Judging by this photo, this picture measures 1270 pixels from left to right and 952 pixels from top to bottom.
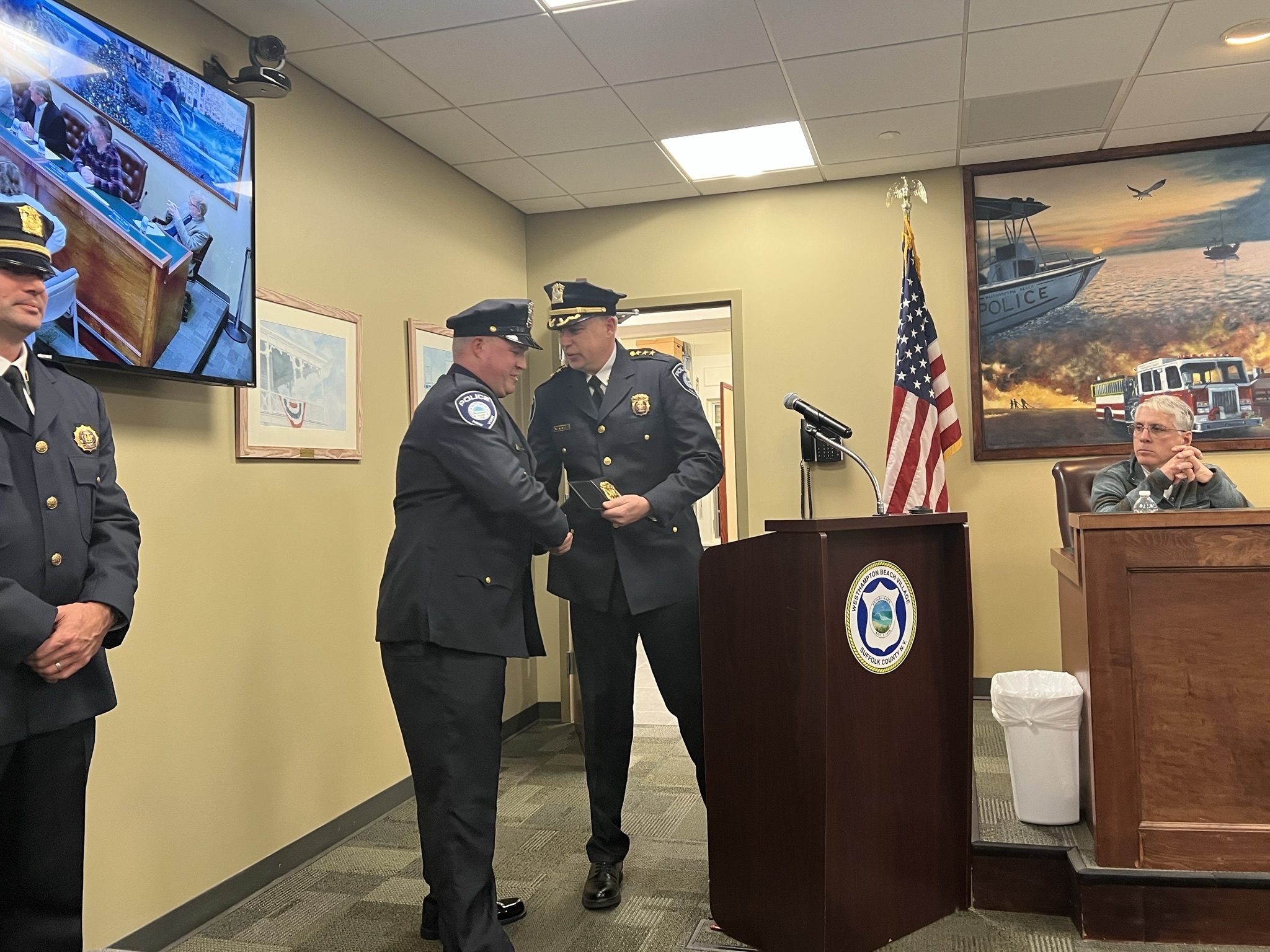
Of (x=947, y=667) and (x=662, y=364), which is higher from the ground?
(x=662, y=364)

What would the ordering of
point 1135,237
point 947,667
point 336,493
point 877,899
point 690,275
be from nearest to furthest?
Answer: point 877,899 → point 947,667 → point 336,493 → point 1135,237 → point 690,275

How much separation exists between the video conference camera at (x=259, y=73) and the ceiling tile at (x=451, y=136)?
881 millimetres

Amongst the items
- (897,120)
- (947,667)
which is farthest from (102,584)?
(897,120)

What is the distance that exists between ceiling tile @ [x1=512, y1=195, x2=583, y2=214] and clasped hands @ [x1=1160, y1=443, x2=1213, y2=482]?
3.11 metres

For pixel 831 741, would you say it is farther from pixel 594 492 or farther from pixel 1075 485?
pixel 1075 485

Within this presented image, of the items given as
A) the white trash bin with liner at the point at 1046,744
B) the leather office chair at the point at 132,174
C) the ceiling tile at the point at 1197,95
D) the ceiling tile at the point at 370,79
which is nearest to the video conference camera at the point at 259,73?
the ceiling tile at the point at 370,79

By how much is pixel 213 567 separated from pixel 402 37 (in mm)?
1804

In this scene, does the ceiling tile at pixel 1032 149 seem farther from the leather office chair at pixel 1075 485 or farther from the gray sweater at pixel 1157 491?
the gray sweater at pixel 1157 491

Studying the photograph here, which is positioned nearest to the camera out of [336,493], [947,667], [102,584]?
[102,584]

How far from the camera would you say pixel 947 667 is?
7.95ft

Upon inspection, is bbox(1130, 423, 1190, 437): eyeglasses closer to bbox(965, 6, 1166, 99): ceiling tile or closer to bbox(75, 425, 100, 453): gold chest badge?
bbox(965, 6, 1166, 99): ceiling tile

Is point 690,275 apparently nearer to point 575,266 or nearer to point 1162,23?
point 575,266

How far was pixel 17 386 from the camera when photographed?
68.8 inches

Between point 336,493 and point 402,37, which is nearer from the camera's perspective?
point 402,37
